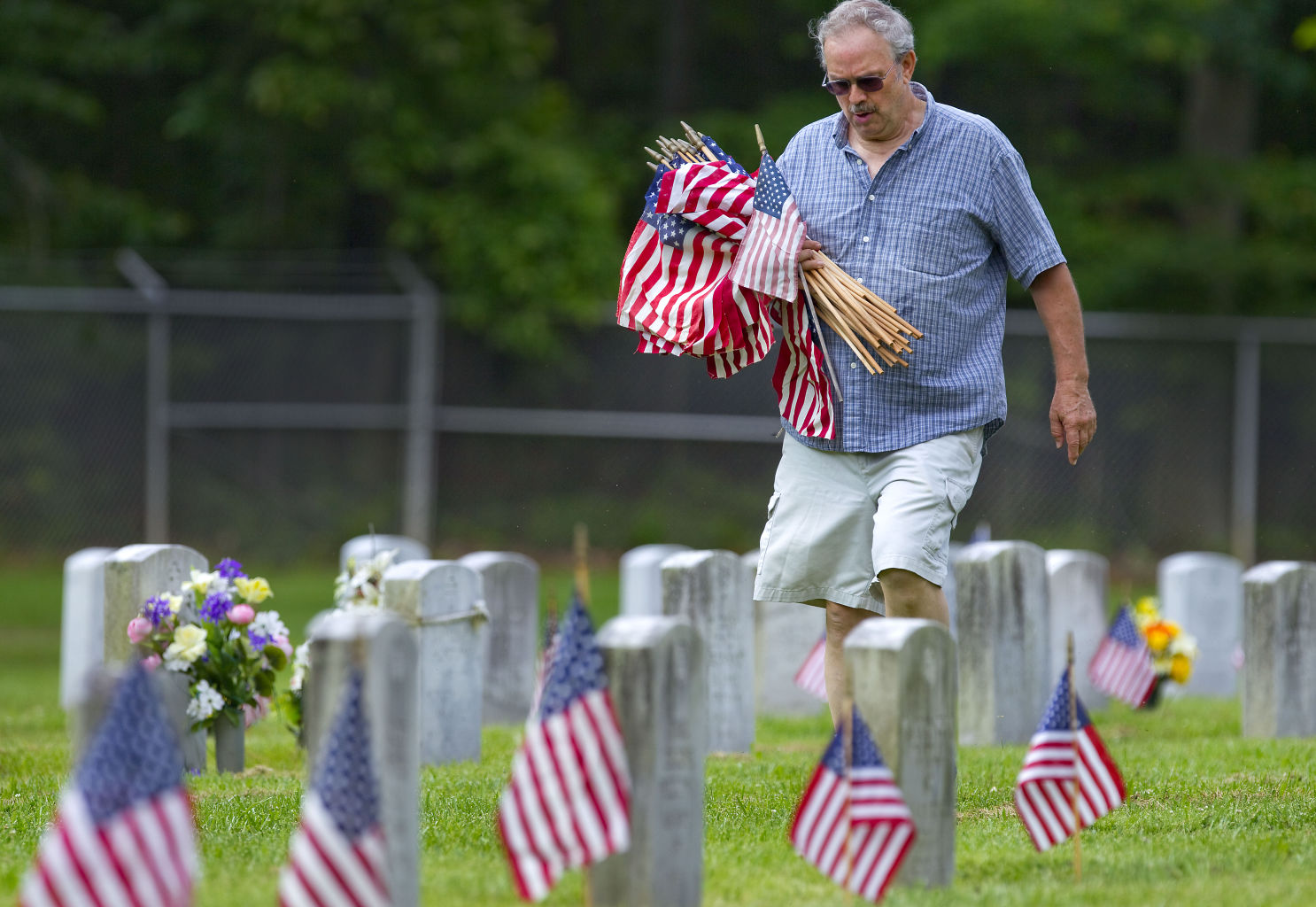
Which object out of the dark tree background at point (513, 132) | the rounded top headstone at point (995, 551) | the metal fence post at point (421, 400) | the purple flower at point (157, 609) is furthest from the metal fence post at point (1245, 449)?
the purple flower at point (157, 609)

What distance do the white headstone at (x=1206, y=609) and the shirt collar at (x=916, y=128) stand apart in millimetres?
5806

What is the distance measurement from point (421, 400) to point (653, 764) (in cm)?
1217

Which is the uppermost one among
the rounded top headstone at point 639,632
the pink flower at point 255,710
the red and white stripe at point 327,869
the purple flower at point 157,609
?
the rounded top headstone at point 639,632

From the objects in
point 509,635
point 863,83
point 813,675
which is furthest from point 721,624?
point 863,83

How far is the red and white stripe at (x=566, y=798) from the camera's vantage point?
333 cm

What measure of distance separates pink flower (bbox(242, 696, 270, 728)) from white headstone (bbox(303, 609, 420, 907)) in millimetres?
2962

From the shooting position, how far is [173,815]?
3.00 metres

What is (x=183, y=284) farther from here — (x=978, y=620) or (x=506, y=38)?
(x=978, y=620)

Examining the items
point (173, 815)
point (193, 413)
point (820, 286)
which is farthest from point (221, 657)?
point (193, 413)

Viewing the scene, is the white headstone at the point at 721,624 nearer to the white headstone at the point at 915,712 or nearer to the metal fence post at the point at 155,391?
the white headstone at the point at 915,712

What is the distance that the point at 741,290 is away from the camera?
496 centimetres

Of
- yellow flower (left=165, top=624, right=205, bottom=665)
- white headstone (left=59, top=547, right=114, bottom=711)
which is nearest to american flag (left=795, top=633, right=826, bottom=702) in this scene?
yellow flower (left=165, top=624, right=205, bottom=665)

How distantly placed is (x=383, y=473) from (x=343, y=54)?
4.64 m

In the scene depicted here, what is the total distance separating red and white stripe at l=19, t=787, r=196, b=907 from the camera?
2.84 meters
